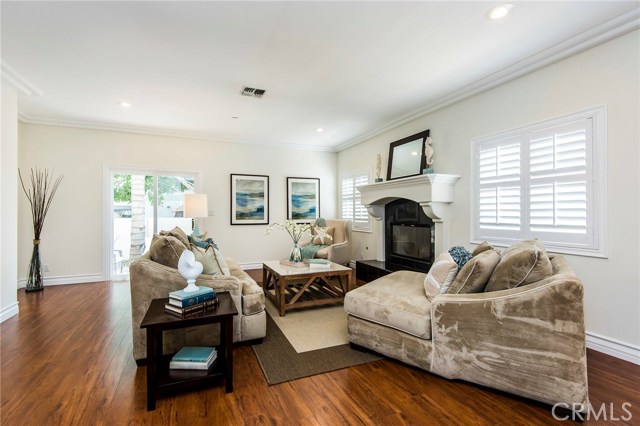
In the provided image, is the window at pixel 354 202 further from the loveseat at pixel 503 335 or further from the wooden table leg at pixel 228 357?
the wooden table leg at pixel 228 357

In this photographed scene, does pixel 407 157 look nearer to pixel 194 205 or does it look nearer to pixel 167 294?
pixel 194 205

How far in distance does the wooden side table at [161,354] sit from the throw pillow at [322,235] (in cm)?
336

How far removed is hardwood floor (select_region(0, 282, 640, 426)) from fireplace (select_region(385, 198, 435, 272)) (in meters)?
2.03

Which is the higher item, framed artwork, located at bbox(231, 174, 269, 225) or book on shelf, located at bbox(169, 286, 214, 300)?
framed artwork, located at bbox(231, 174, 269, 225)

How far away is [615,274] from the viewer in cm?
238

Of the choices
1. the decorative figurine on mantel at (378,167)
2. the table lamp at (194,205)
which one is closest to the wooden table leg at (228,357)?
the table lamp at (194,205)

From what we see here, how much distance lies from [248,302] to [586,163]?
124 inches

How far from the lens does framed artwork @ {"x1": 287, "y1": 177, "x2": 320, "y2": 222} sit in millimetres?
6258

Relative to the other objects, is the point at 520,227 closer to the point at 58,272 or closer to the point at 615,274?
the point at 615,274

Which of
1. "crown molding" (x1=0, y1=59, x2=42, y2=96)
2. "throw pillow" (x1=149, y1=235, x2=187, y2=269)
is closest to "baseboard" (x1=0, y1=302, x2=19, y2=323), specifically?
"throw pillow" (x1=149, y1=235, x2=187, y2=269)

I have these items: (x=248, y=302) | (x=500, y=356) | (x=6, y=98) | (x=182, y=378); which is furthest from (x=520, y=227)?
(x=6, y=98)

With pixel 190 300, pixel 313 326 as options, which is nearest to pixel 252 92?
pixel 190 300

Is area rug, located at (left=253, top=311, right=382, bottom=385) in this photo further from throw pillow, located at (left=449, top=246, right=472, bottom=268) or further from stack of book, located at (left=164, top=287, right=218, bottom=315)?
throw pillow, located at (left=449, top=246, right=472, bottom=268)

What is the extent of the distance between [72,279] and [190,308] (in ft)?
13.8
